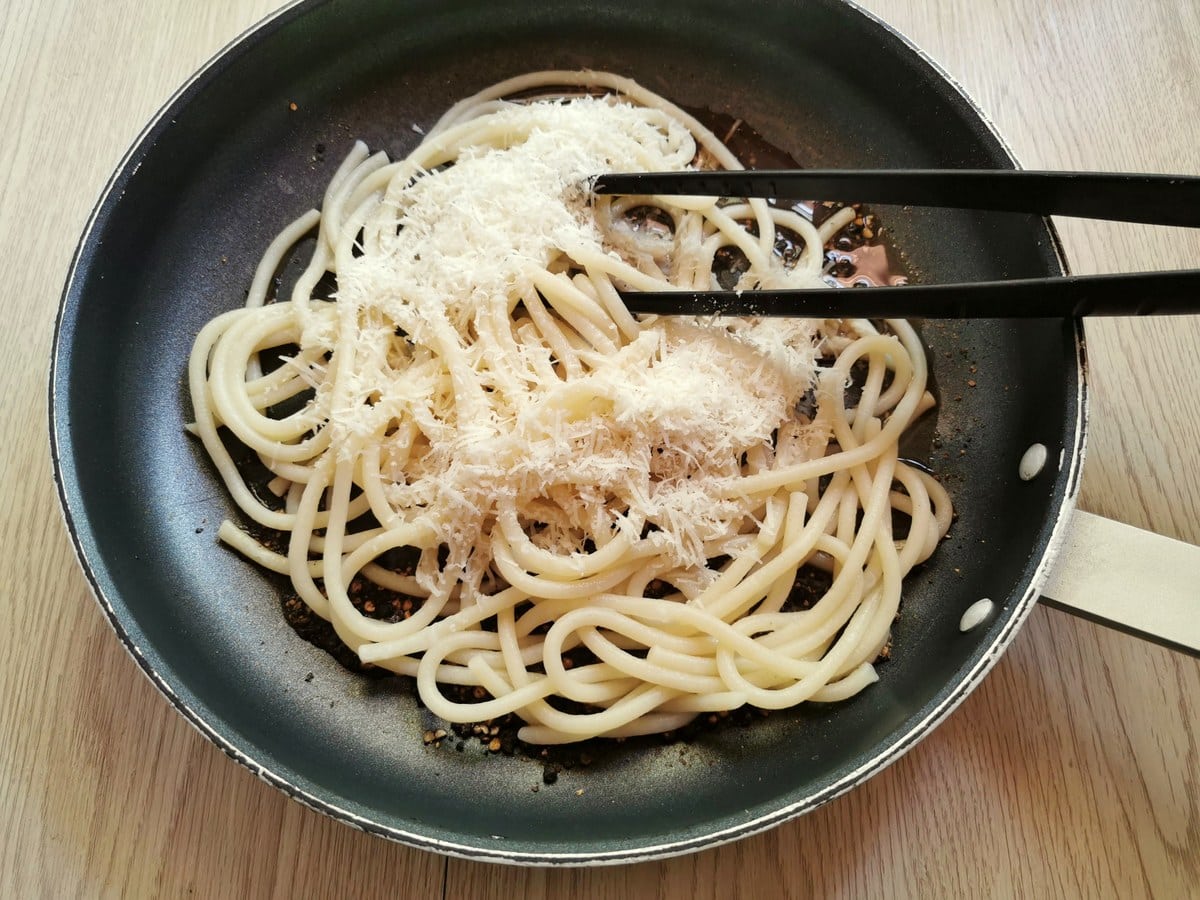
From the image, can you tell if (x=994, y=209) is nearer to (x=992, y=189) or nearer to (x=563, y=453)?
(x=992, y=189)

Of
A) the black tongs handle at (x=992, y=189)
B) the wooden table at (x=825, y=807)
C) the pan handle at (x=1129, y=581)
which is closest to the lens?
the pan handle at (x=1129, y=581)

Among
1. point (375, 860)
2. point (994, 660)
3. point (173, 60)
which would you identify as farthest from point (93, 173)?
point (994, 660)

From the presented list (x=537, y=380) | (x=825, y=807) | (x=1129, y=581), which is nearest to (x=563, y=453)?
(x=537, y=380)

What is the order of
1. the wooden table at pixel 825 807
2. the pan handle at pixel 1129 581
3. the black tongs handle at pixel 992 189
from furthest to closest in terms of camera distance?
the wooden table at pixel 825 807 < the black tongs handle at pixel 992 189 < the pan handle at pixel 1129 581

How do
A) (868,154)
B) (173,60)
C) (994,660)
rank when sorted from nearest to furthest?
1. (994,660)
2. (868,154)
3. (173,60)

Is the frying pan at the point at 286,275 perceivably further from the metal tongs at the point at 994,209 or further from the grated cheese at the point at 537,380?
the grated cheese at the point at 537,380

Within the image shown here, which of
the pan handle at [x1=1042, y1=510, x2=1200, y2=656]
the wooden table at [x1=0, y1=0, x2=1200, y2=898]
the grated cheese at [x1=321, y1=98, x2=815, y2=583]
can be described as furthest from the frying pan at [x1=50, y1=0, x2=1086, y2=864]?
the grated cheese at [x1=321, y1=98, x2=815, y2=583]

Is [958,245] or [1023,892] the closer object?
[1023,892]

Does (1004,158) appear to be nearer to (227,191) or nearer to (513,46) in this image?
(513,46)

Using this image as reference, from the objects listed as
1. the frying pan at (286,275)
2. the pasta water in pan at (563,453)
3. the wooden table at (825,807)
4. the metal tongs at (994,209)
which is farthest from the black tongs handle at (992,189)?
the wooden table at (825,807)
